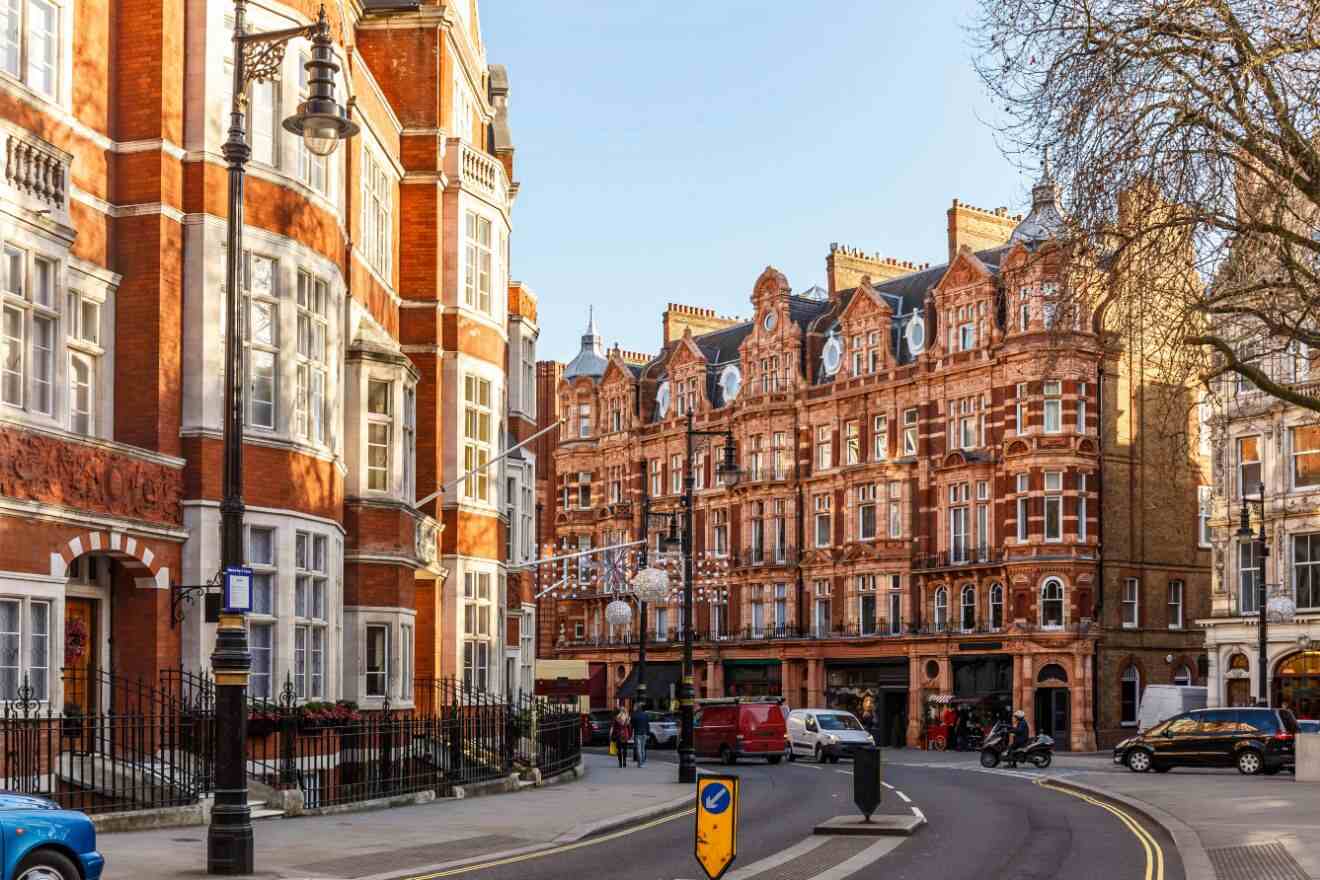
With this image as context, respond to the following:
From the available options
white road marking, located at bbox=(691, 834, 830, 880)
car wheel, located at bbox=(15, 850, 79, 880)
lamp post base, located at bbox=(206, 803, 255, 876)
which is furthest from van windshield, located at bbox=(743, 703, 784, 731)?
car wheel, located at bbox=(15, 850, 79, 880)

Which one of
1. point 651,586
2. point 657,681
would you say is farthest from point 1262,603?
point 657,681

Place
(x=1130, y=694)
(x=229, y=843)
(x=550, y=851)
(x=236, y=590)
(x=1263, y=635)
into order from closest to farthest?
(x=229, y=843)
(x=236, y=590)
(x=550, y=851)
(x=1263, y=635)
(x=1130, y=694)

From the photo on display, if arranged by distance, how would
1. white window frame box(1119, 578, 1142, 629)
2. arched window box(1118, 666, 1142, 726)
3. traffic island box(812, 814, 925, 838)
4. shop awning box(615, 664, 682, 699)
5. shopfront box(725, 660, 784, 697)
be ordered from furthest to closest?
shop awning box(615, 664, 682, 699)
shopfront box(725, 660, 784, 697)
white window frame box(1119, 578, 1142, 629)
arched window box(1118, 666, 1142, 726)
traffic island box(812, 814, 925, 838)

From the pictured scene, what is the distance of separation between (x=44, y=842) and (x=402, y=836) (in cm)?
816

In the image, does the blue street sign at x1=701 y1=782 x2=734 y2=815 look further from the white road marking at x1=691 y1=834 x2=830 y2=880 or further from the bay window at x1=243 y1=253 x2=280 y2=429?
the bay window at x1=243 y1=253 x2=280 y2=429

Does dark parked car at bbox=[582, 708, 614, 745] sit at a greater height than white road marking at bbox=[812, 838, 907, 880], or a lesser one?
lesser

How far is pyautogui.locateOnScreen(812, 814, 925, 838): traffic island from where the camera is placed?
934 inches

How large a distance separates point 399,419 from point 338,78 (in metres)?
6.12

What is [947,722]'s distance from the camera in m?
67.2

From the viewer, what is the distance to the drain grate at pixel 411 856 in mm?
17719

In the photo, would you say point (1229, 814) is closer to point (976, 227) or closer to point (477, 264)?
point (477, 264)

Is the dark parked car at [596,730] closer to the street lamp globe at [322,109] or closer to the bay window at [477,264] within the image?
the bay window at [477,264]

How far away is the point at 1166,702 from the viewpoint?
56906 millimetres

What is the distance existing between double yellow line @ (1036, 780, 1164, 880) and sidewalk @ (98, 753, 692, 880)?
6.75 m
